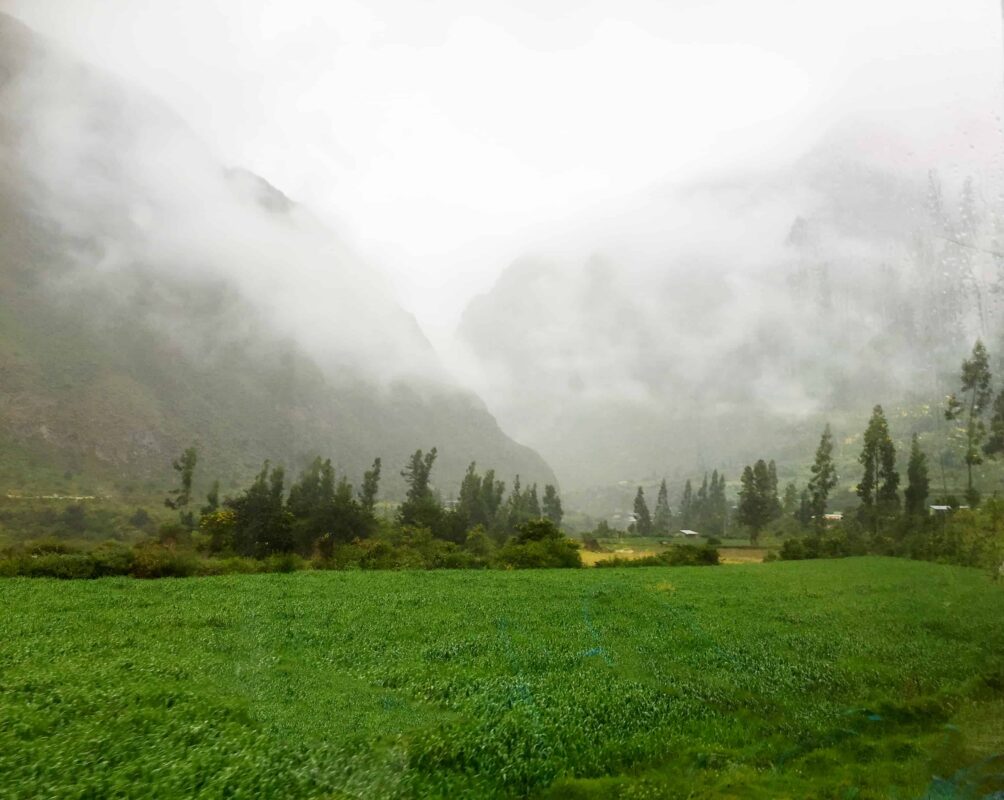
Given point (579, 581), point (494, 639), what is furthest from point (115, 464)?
point (494, 639)

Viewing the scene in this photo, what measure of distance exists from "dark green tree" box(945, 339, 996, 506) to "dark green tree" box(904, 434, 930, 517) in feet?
71.9

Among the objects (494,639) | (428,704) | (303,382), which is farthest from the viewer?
(303,382)

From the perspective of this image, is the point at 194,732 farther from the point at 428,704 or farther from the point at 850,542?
the point at 850,542

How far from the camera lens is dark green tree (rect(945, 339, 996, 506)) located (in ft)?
87.4

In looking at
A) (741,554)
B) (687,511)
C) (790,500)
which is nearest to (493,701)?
(741,554)

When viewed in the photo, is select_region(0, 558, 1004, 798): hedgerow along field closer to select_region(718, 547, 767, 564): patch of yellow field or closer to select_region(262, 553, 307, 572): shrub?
select_region(262, 553, 307, 572): shrub

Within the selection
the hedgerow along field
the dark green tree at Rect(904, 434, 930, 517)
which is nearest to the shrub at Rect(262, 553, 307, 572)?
the hedgerow along field

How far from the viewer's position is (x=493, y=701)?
36.3ft

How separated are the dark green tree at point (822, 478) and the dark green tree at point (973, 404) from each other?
51.1 meters

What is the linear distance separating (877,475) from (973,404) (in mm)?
45410

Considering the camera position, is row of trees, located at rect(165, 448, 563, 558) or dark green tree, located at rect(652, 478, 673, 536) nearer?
row of trees, located at rect(165, 448, 563, 558)

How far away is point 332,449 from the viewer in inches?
6683

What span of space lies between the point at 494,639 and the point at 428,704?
551 centimetres

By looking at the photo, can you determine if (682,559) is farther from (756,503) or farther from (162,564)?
(162,564)
